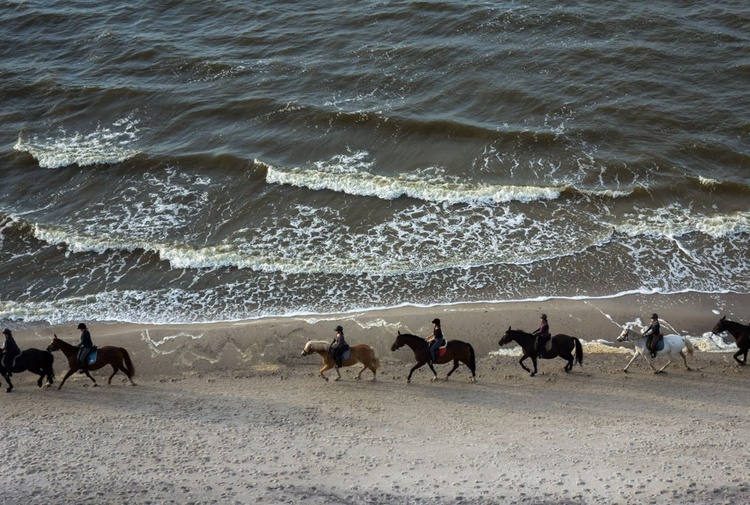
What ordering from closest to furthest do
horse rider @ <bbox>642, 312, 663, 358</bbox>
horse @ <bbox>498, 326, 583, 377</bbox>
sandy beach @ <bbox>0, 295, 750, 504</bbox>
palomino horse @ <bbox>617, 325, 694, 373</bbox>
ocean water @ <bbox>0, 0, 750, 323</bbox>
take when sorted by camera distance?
sandy beach @ <bbox>0, 295, 750, 504</bbox>, horse rider @ <bbox>642, 312, 663, 358</bbox>, palomino horse @ <bbox>617, 325, 694, 373</bbox>, horse @ <bbox>498, 326, 583, 377</bbox>, ocean water @ <bbox>0, 0, 750, 323</bbox>

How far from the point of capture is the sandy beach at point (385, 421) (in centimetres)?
1422

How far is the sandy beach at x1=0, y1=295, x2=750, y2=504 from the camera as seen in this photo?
46.6 ft

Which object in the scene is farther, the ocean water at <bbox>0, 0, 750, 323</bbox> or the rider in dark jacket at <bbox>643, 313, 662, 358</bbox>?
the ocean water at <bbox>0, 0, 750, 323</bbox>

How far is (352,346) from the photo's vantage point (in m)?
19.1

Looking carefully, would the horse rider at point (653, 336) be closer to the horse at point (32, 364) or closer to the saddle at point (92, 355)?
the saddle at point (92, 355)

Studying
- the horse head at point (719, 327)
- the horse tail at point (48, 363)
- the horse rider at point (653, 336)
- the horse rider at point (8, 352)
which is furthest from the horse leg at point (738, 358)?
the horse rider at point (8, 352)

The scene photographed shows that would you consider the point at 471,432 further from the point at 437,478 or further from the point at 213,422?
the point at 213,422

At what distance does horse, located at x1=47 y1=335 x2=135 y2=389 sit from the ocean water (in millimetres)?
3245

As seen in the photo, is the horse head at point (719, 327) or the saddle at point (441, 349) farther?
the horse head at point (719, 327)

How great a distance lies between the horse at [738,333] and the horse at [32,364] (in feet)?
54.2

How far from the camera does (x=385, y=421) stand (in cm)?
1678

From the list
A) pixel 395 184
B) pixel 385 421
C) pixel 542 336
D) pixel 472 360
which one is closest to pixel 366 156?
pixel 395 184

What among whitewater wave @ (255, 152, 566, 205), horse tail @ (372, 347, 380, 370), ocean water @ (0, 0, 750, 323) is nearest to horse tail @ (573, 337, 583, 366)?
ocean water @ (0, 0, 750, 323)

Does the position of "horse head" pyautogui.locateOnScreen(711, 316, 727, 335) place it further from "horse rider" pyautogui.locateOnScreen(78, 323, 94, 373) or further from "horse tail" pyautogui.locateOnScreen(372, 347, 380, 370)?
"horse rider" pyautogui.locateOnScreen(78, 323, 94, 373)
